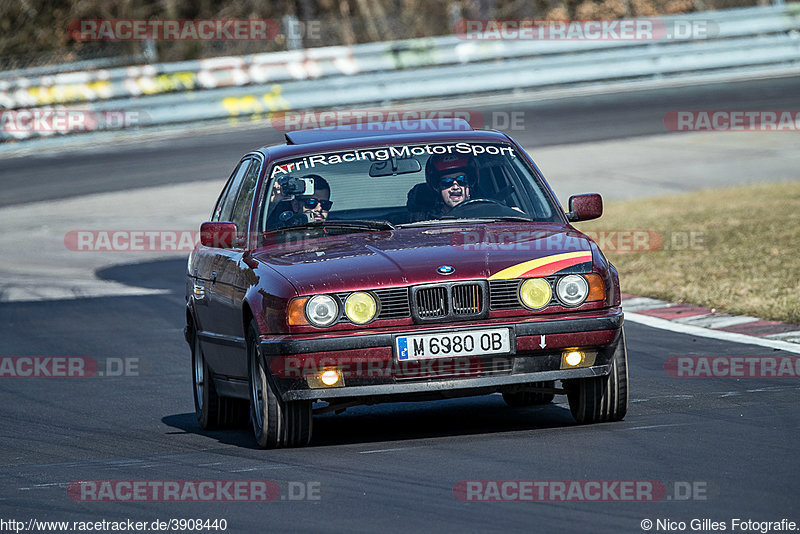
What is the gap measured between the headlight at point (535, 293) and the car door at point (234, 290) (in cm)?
142

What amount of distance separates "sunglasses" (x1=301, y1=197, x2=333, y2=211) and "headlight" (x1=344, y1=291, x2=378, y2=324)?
4.15 feet

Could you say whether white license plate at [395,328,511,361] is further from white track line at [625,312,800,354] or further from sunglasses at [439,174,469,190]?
white track line at [625,312,800,354]

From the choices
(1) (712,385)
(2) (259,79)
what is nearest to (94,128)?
(2) (259,79)

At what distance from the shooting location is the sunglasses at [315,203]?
7780mm

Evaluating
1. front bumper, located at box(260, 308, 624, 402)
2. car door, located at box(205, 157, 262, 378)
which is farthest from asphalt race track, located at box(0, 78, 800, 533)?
car door, located at box(205, 157, 262, 378)

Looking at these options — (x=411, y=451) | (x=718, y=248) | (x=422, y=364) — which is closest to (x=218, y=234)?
(x=422, y=364)

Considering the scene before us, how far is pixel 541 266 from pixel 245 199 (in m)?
2.19

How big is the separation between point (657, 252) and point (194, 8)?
2576 cm

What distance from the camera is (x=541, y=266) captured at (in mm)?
6703

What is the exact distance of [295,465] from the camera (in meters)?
6.48

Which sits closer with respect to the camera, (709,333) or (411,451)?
(411,451)

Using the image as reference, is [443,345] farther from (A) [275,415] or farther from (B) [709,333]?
(B) [709,333]

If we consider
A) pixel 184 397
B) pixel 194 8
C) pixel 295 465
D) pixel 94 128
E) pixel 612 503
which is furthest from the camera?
pixel 194 8

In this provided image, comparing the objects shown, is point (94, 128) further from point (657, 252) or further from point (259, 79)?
point (657, 252)
